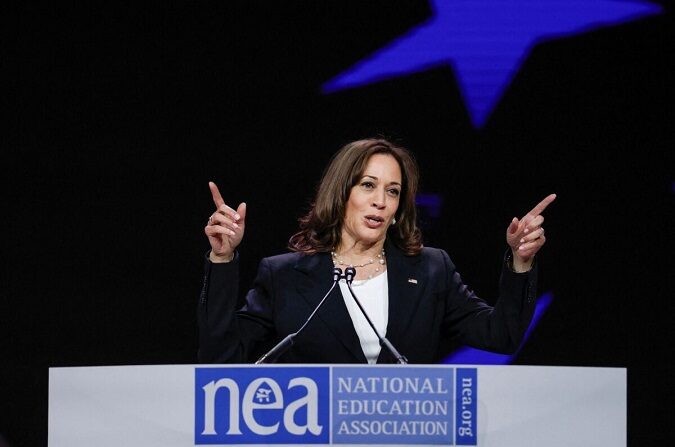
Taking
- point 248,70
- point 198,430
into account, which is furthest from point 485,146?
point 198,430

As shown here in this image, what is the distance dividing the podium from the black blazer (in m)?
0.46

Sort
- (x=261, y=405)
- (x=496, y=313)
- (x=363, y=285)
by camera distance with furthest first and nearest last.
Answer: (x=363, y=285)
(x=496, y=313)
(x=261, y=405)

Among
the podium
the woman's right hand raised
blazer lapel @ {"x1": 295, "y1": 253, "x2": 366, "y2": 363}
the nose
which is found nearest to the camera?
the podium

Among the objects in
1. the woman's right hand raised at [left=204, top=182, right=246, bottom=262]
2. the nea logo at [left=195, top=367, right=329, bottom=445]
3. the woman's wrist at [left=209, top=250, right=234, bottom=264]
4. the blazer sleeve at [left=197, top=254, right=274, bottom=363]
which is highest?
the woman's right hand raised at [left=204, top=182, right=246, bottom=262]

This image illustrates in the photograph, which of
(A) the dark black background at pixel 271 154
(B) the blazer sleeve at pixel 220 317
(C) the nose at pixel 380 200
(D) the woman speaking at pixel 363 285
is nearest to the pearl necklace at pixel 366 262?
(D) the woman speaking at pixel 363 285

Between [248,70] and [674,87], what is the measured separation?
1568 millimetres

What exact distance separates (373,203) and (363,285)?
22cm

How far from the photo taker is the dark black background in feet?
10.5

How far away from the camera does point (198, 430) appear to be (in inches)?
56.0

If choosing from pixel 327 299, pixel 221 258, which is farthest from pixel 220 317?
pixel 327 299

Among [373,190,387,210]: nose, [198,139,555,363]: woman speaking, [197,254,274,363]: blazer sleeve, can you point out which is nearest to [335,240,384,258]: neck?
[198,139,555,363]: woman speaking

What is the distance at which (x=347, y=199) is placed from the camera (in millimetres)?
2307

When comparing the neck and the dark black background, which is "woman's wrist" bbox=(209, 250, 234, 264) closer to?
the neck

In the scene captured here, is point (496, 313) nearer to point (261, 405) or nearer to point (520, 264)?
point (520, 264)
